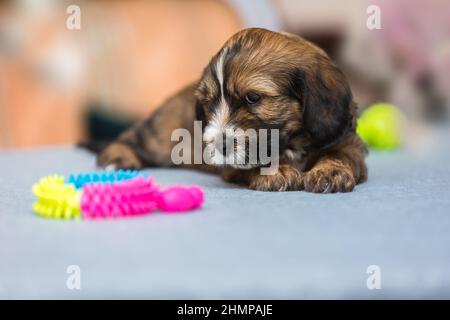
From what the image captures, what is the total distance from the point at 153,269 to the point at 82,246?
0.67ft

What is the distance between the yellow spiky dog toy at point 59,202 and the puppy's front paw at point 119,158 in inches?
34.5

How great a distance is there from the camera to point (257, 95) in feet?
6.27

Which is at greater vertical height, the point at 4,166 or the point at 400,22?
the point at 400,22

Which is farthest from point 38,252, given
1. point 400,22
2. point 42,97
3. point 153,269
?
point 42,97

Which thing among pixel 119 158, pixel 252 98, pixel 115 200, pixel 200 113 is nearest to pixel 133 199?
pixel 115 200

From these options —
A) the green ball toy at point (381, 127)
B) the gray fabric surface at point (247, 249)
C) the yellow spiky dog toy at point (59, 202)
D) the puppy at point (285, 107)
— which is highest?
the green ball toy at point (381, 127)

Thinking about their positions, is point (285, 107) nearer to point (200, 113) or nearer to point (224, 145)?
point (224, 145)

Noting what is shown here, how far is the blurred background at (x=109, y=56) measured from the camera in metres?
4.54

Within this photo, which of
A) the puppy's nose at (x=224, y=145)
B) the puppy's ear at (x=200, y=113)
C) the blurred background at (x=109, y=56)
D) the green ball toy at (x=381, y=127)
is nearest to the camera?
the puppy's nose at (x=224, y=145)

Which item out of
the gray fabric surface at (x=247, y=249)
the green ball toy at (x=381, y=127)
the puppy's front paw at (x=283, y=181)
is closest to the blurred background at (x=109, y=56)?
the green ball toy at (x=381, y=127)

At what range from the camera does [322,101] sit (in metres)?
1.95

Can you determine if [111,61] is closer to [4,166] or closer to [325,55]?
[4,166]

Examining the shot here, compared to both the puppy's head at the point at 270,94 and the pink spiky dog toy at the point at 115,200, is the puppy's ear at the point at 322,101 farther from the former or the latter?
the pink spiky dog toy at the point at 115,200

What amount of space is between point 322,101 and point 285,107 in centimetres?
10
